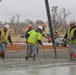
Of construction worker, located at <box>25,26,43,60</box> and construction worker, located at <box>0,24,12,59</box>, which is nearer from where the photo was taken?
construction worker, located at <box>25,26,43,60</box>

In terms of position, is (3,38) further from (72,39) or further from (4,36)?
(72,39)

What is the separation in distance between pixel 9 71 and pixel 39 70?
109cm

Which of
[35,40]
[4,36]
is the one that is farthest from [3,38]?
[35,40]

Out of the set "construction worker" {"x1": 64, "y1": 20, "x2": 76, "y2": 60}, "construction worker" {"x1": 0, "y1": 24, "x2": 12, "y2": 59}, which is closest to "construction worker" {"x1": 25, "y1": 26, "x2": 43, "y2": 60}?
"construction worker" {"x1": 64, "y1": 20, "x2": 76, "y2": 60}

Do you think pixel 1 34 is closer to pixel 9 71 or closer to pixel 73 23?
pixel 73 23

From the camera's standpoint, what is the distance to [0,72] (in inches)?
453

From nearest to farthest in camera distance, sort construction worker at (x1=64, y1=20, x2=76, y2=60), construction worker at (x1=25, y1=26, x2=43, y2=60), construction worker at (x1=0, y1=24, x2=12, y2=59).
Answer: construction worker at (x1=64, y1=20, x2=76, y2=60)
construction worker at (x1=25, y1=26, x2=43, y2=60)
construction worker at (x1=0, y1=24, x2=12, y2=59)

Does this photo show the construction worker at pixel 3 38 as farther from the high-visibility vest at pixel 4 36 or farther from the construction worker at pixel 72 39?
the construction worker at pixel 72 39

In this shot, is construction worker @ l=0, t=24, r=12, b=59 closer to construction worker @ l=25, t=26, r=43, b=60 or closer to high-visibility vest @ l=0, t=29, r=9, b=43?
high-visibility vest @ l=0, t=29, r=9, b=43

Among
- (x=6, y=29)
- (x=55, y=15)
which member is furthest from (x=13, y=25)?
(x=6, y=29)

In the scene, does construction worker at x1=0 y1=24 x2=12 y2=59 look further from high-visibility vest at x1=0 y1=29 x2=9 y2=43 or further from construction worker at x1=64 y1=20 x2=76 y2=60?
construction worker at x1=64 y1=20 x2=76 y2=60

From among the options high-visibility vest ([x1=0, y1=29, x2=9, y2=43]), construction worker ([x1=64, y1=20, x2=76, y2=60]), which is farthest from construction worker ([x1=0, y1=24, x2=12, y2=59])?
construction worker ([x1=64, y1=20, x2=76, y2=60])

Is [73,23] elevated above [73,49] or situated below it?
above


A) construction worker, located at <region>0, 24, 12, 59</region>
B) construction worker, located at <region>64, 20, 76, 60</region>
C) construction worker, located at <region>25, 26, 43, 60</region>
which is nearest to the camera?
construction worker, located at <region>64, 20, 76, 60</region>
